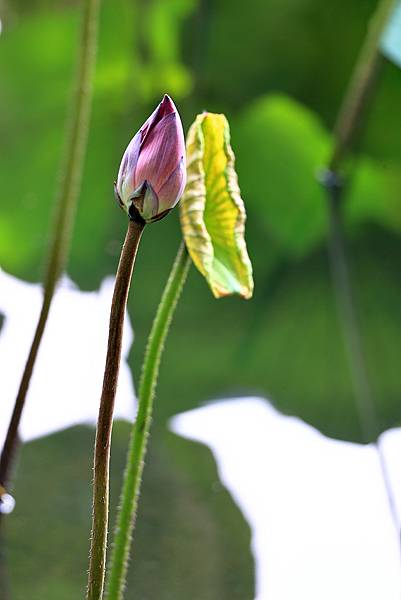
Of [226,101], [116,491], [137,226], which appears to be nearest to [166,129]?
[137,226]

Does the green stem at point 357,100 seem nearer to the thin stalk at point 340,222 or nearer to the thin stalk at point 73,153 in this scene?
the thin stalk at point 340,222

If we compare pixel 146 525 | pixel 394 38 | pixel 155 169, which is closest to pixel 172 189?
pixel 155 169

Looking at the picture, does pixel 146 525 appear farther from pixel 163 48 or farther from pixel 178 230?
pixel 163 48

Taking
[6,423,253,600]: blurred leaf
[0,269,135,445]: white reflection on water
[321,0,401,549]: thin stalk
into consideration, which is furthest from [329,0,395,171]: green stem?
[6,423,253,600]: blurred leaf

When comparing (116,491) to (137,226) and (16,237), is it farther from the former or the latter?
(16,237)

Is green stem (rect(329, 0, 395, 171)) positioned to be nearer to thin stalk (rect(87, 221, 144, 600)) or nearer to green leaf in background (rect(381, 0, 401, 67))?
green leaf in background (rect(381, 0, 401, 67))

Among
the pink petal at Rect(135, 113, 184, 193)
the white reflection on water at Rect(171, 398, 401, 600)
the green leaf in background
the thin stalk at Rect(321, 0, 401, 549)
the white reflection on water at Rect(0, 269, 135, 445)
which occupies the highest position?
the green leaf in background
